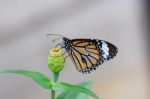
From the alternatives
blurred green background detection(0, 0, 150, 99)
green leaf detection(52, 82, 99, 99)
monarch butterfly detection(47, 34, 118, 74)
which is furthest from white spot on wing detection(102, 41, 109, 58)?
blurred green background detection(0, 0, 150, 99)

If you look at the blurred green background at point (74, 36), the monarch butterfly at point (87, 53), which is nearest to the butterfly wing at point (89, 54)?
the monarch butterfly at point (87, 53)

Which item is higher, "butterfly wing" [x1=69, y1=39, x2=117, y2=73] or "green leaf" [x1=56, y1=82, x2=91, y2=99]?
"butterfly wing" [x1=69, y1=39, x2=117, y2=73]

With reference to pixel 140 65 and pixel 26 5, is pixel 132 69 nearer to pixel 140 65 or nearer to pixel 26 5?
pixel 140 65

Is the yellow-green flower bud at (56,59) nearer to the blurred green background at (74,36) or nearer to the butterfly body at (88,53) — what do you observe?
the butterfly body at (88,53)

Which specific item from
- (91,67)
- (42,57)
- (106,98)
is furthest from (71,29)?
(91,67)

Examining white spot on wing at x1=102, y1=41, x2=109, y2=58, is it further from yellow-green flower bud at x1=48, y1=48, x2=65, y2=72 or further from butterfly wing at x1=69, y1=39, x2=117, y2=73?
yellow-green flower bud at x1=48, y1=48, x2=65, y2=72

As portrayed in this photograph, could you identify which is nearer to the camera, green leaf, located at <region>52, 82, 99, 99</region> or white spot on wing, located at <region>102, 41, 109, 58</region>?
green leaf, located at <region>52, 82, 99, 99</region>

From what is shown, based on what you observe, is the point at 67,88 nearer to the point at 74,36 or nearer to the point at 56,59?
the point at 56,59
